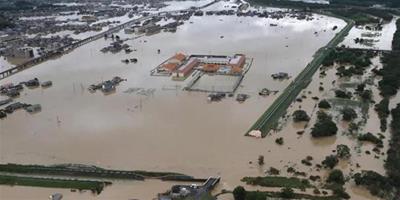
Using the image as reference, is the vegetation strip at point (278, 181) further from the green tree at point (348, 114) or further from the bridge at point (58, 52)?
the bridge at point (58, 52)

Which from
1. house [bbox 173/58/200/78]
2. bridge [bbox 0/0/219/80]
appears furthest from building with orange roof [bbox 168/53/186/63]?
bridge [bbox 0/0/219/80]

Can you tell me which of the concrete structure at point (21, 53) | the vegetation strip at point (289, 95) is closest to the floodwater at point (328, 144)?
the vegetation strip at point (289, 95)

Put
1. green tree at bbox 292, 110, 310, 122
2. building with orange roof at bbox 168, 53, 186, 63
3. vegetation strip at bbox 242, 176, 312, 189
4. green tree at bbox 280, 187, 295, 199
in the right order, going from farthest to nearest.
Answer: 1. building with orange roof at bbox 168, 53, 186, 63
2. green tree at bbox 292, 110, 310, 122
3. vegetation strip at bbox 242, 176, 312, 189
4. green tree at bbox 280, 187, 295, 199

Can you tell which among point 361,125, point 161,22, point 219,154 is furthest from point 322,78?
point 161,22

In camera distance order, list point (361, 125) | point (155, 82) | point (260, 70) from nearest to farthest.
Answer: point (361, 125) < point (155, 82) < point (260, 70)

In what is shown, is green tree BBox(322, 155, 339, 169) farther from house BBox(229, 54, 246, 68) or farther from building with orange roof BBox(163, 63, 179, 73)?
building with orange roof BBox(163, 63, 179, 73)

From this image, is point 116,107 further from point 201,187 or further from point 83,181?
A: point 201,187

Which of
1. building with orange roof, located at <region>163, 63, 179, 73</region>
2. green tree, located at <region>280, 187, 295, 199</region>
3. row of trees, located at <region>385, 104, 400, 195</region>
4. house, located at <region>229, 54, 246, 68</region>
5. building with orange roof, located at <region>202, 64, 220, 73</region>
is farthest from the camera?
house, located at <region>229, 54, 246, 68</region>
